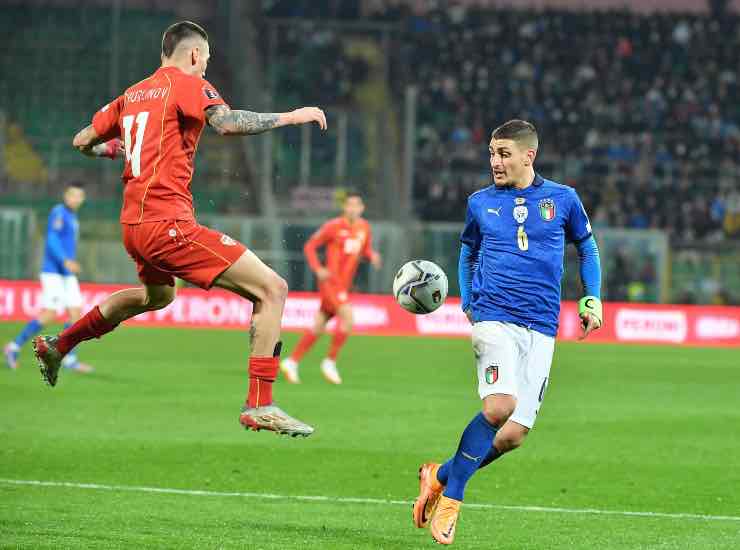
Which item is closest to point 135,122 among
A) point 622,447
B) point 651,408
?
point 622,447

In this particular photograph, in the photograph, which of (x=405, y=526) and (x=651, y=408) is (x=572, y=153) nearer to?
(x=651, y=408)

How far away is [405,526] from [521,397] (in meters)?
1.20

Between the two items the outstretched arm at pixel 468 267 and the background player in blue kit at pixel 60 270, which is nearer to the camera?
the outstretched arm at pixel 468 267

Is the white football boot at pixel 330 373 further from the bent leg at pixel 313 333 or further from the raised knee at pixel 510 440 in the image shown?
the raised knee at pixel 510 440

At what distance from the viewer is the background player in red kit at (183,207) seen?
7156 mm

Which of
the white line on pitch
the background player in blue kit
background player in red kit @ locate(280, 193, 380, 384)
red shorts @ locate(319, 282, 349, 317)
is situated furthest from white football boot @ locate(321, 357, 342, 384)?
the white line on pitch

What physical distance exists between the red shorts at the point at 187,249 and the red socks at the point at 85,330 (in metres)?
0.99

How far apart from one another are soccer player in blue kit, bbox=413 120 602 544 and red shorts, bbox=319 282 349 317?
948 cm

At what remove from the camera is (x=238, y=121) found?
22.7 ft

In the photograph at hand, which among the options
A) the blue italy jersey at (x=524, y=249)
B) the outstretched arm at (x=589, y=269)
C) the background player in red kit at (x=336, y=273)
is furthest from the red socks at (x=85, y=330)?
the background player in red kit at (x=336, y=273)

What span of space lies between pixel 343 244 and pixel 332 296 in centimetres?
86

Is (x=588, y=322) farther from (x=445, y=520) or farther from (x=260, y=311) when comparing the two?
(x=260, y=311)

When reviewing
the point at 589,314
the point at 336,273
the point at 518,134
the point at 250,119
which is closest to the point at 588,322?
the point at 589,314

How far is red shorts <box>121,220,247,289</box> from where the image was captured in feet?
23.6
